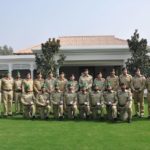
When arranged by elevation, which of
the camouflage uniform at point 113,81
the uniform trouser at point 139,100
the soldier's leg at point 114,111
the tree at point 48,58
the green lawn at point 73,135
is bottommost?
the green lawn at point 73,135

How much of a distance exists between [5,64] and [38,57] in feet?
24.9

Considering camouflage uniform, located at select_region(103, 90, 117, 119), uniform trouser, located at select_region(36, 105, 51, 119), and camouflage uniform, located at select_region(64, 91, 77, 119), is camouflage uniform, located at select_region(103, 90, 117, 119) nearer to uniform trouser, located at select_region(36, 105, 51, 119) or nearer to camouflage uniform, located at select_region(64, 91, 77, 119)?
camouflage uniform, located at select_region(64, 91, 77, 119)

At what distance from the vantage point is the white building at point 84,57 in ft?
101

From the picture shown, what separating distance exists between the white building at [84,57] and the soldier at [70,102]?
14.1 m

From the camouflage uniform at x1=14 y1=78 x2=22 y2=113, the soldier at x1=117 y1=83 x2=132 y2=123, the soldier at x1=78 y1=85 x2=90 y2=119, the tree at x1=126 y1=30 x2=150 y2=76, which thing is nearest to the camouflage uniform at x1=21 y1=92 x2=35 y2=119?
the camouflage uniform at x1=14 y1=78 x2=22 y2=113

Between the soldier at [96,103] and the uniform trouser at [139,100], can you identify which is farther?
the uniform trouser at [139,100]

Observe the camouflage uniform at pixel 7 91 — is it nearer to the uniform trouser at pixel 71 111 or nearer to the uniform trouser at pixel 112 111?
the uniform trouser at pixel 71 111

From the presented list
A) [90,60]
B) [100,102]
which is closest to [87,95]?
[100,102]

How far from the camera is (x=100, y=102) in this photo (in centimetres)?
1573

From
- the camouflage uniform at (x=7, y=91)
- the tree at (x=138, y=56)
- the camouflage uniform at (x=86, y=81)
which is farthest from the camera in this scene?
the tree at (x=138, y=56)

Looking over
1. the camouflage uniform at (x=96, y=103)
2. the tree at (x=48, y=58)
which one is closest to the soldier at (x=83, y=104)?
the camouflage uniform at (x=96, y=103)

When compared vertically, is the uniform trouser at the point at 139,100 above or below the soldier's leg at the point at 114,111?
above

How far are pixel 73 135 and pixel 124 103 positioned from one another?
3482 millimetres

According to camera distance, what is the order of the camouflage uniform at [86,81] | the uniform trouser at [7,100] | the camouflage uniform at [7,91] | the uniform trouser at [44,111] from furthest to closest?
the camouflage uniform at [7,91] → the uniform trouser at [7,100] → the camouflage uniform at [86,81] → the uniform trouser at [44,111]
